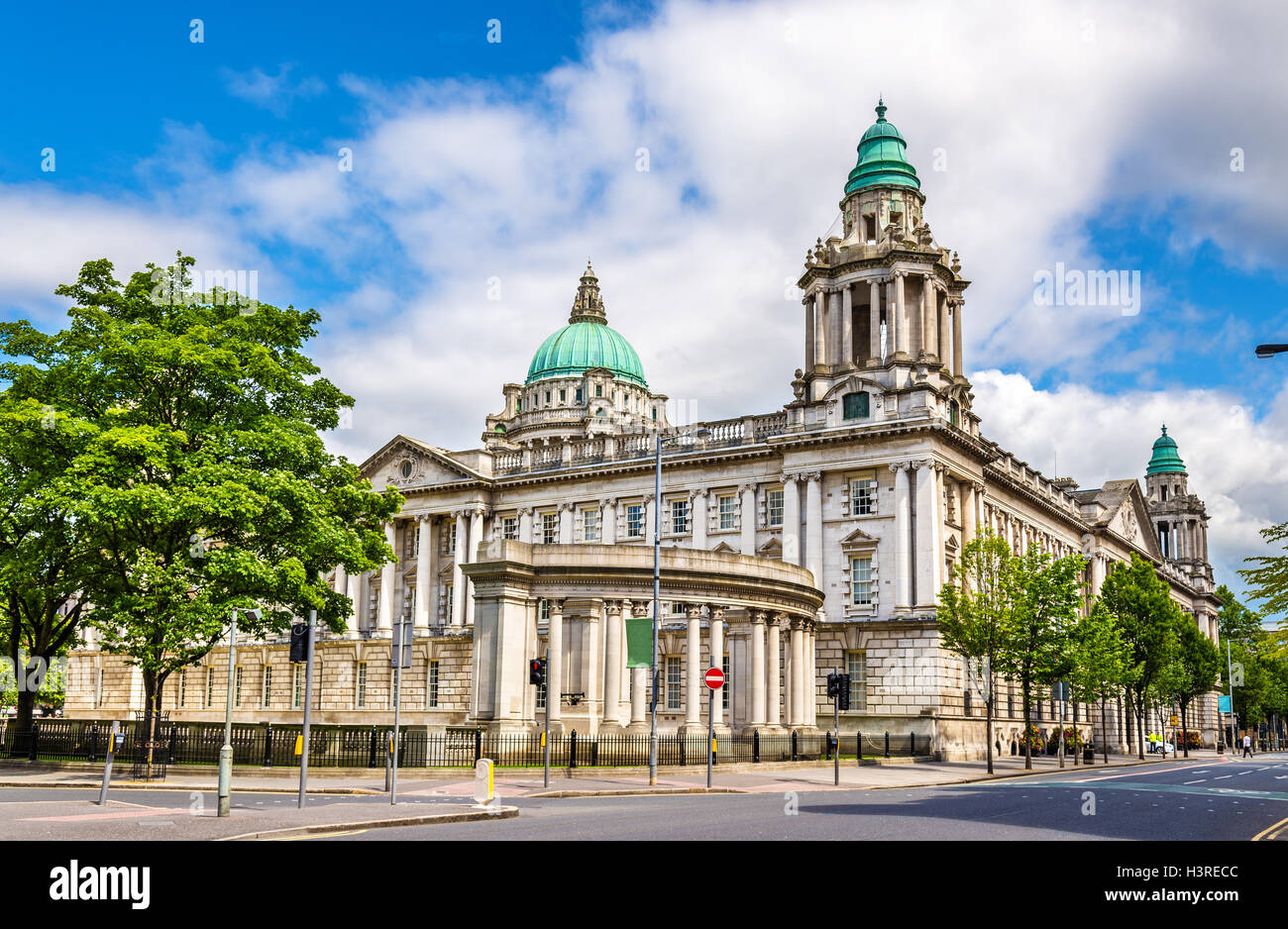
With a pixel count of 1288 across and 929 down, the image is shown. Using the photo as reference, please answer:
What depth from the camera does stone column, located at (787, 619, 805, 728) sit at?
146 ft

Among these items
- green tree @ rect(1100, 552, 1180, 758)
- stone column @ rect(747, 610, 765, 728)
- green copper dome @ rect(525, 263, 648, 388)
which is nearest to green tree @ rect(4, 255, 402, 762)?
stone column @ rect(747, 610, 765, 728)

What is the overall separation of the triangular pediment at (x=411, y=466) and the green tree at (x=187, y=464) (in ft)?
121

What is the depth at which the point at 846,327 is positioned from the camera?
64.4 metres

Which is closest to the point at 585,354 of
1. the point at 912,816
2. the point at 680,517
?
the point at 680,517

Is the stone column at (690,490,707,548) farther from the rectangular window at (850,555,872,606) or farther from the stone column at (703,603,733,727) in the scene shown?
the stone column at (703,603,733,727)

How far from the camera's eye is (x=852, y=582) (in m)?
59.2

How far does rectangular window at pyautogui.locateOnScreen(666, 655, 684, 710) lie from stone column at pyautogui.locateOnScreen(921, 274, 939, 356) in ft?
68.3

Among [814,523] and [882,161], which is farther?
[882,161]

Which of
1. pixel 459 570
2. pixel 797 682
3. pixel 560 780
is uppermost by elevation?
pixel 459 570

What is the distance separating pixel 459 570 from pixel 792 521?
2206 cm

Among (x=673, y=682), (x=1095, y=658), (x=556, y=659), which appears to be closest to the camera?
(x=556, y=659)

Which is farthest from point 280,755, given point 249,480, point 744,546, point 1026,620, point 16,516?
point 744,546

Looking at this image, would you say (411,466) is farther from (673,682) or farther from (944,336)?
(944,336)
